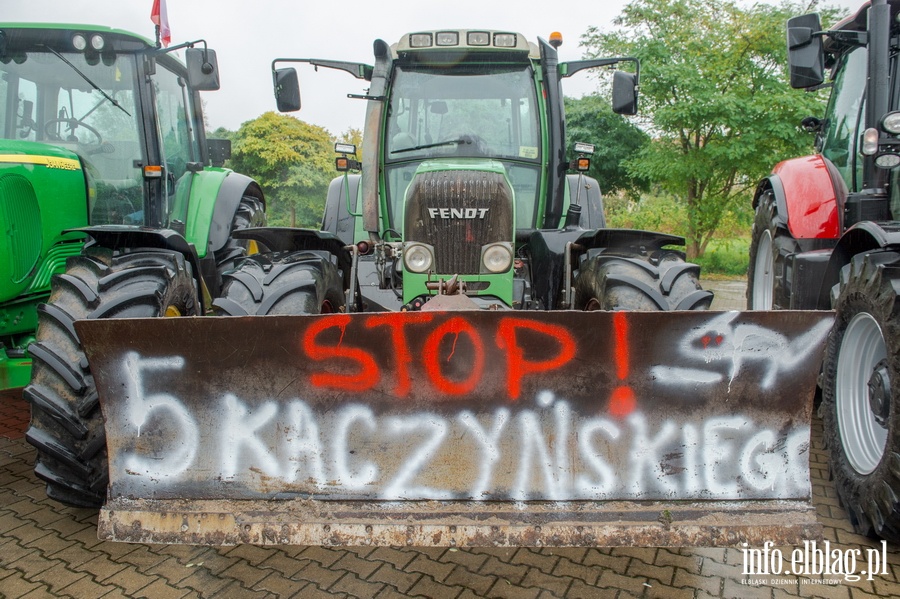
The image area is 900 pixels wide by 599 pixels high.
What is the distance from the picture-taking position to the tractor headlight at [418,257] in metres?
3.75

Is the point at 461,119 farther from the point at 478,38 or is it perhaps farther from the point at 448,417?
the point at 448,417

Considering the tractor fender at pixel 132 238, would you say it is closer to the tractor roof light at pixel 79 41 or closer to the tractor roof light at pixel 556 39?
the tractor roof light at pixel 79 41

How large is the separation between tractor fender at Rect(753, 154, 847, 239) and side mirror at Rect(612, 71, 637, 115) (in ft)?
4.23

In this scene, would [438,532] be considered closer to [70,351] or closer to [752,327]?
[752,327]

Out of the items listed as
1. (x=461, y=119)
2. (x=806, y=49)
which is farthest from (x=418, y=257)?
(x=806, y=49)

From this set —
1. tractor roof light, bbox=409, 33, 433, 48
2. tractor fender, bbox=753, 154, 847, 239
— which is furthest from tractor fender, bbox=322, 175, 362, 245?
tractor fender, bbox=753, 154, 847, 239

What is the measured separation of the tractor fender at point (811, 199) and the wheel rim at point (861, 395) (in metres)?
1.25

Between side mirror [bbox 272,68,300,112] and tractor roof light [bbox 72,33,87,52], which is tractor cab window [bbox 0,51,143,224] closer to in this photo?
tractor roof light [bbox 72,33,87,52]

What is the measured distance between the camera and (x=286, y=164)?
73.5 ft

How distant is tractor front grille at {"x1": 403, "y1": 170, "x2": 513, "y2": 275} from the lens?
373 centimetres


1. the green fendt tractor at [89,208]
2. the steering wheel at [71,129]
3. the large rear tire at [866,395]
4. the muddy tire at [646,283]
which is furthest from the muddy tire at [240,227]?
the large rear tire at [866,395]

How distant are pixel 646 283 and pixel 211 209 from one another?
11.4 ft

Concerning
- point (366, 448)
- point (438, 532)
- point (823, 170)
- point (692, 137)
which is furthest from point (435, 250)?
point (692, 137)

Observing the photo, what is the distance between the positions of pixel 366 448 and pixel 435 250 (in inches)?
59.9
